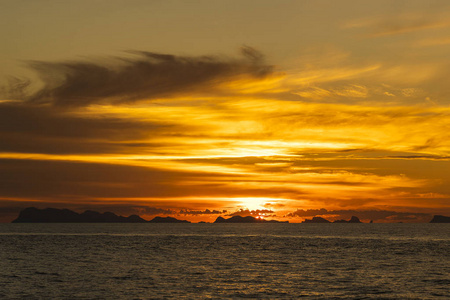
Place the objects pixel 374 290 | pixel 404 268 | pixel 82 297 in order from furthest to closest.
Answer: pixel 404 268, pixel 374 290, pixel 82 297

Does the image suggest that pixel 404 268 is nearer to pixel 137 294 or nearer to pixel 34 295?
pixel 137 294

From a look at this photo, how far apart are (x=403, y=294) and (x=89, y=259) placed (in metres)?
64.4

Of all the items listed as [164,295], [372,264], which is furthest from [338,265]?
[164,295]

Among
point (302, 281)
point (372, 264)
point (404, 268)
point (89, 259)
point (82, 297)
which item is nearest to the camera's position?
point (82, 297)

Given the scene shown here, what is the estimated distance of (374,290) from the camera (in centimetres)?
6041

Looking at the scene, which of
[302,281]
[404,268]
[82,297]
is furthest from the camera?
[404,268]

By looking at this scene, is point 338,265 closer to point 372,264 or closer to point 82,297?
point 372,264

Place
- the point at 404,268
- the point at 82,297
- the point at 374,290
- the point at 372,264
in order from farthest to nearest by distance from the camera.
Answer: the point at 372,264
the point at 404,268
the point at 374,290
the point at 82,297

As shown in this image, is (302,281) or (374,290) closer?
(374,290)

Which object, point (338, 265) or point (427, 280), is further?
point (338, 265)

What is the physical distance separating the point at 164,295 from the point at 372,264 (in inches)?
1935

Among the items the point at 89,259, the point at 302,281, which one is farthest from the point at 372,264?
the point at 89,259

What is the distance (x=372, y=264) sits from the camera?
299 ft

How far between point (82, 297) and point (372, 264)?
185 feet
